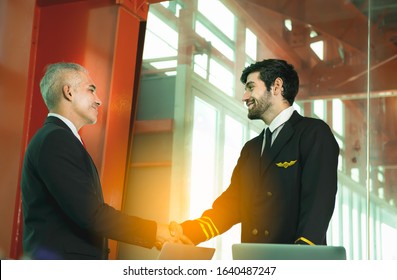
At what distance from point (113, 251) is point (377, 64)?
2.53 metres

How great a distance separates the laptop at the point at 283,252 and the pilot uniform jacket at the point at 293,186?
0.84m

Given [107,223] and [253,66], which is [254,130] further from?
[107,223]

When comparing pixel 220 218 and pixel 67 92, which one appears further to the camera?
pixel 220 218

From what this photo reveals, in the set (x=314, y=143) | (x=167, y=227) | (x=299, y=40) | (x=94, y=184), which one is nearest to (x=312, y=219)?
(x=314, y=143)

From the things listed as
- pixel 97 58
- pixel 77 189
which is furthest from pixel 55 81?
pixel 97 58

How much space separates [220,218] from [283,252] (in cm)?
145

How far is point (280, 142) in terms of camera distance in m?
2.81

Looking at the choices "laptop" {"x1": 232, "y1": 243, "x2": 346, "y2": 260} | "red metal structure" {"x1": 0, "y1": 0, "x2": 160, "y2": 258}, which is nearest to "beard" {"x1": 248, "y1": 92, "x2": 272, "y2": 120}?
"laptop" {"x1": 232, "y1": 243, "x2": 346, "y2": 260}

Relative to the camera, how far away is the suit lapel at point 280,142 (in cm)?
280

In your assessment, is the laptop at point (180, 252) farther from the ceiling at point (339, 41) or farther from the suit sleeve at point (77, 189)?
the ceiling at point (339, 41)

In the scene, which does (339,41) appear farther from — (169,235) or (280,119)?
(169,235)

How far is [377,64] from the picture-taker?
4711 millimetres

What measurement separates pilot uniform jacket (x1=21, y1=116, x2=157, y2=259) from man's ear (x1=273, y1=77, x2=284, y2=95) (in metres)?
0.97

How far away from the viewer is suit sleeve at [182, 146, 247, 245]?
122 inches
